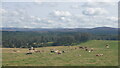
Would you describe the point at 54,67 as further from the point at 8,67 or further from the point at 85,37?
the point at 85,37

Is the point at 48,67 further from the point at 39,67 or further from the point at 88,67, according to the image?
the point at 88,67

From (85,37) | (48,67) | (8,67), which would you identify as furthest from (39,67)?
(85,37)

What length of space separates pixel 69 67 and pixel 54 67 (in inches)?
98.8

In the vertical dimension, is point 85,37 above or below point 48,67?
below

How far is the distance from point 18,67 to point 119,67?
16.8m

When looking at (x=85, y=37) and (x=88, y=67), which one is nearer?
(x=88, y=67)

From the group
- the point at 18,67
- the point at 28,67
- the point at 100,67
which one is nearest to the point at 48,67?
the point at 28,67

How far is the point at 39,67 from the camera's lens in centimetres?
2741

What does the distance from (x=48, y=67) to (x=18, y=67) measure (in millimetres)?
5120

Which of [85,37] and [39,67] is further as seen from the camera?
[85,37]

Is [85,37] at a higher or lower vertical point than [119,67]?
lower

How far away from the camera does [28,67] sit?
27656 mm

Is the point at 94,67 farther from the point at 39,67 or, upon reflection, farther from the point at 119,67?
the point at 39,67

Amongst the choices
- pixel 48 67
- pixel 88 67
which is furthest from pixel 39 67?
pixel 88 67
